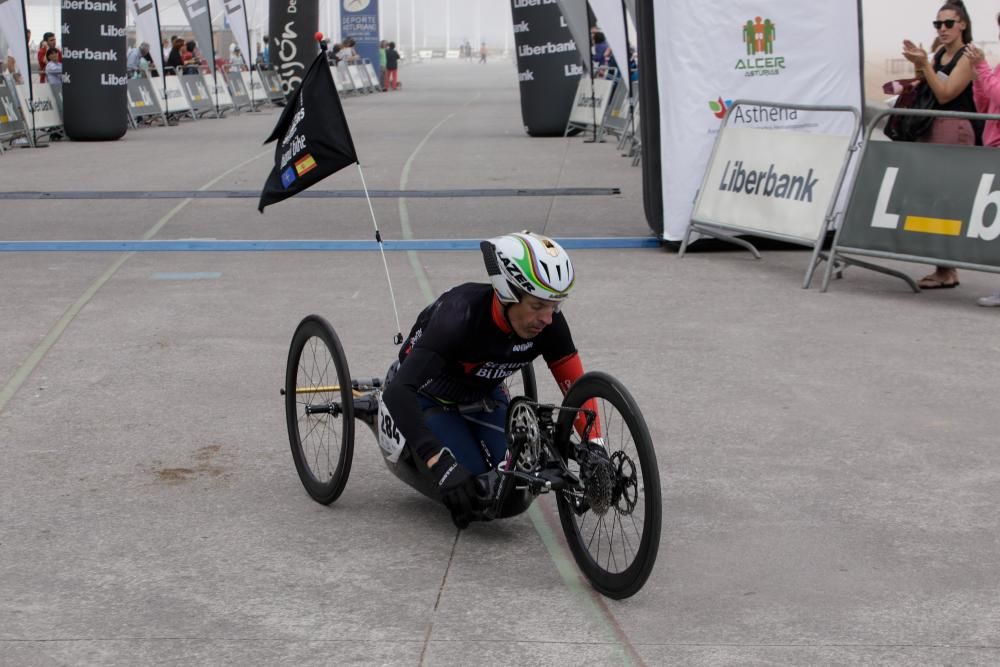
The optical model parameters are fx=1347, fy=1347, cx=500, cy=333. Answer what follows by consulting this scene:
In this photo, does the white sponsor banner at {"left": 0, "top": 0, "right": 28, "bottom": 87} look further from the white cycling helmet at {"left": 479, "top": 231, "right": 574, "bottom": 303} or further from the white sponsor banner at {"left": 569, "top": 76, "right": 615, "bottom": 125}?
the white cycling helmet at {"left": 479, "top": 231, "right": 574, "bottom": 303}

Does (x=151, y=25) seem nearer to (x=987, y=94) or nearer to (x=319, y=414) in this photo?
(x=987, y=94)

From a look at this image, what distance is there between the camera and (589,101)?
24906 millimetres

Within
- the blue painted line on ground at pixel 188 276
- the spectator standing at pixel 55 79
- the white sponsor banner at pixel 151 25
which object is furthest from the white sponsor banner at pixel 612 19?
the white sponsor banner at pixel 151 25

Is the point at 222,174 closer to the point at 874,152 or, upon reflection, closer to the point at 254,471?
the point at 874,152

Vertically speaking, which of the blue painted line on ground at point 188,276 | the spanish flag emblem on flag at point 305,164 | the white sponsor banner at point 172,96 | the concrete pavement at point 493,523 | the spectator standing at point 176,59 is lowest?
the concrete pavement at point 493,523

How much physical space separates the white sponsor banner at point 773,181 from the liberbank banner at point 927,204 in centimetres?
32

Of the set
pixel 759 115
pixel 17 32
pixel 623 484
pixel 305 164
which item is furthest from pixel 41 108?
pixel 623 484

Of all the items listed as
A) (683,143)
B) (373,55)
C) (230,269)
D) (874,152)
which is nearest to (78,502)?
(230,269)

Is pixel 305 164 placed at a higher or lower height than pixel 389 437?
higher

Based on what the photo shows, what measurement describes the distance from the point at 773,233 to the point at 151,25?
2174 centimetres

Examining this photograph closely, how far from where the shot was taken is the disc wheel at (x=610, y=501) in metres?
4.15

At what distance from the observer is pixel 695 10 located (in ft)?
37.6

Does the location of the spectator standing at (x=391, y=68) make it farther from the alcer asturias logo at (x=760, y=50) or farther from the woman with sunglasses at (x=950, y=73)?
the woman with sunglasses at (x=950, y=73)

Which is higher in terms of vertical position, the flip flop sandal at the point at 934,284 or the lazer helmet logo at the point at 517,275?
the lazer helmet logo at the point at 517,275
